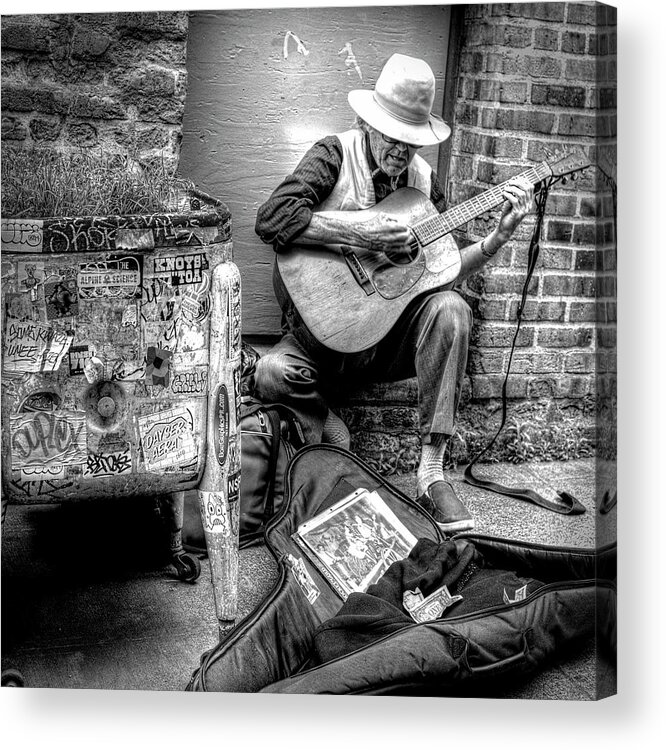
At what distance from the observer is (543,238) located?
373cm

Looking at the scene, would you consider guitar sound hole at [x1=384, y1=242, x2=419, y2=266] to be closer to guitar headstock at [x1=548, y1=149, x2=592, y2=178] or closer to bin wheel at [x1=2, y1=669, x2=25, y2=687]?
guitar headstock at [x1=548, y1=149, x2=592, y2=178]

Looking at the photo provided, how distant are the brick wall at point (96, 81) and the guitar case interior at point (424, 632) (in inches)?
50.0

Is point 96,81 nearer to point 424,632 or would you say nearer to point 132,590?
point 132,590

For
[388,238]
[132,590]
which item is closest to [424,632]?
[132,590]

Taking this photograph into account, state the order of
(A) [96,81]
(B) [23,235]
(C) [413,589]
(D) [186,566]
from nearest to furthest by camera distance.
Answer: (B) [23,235], (C) [413,589], (A) [96,81], (D) [186,566]

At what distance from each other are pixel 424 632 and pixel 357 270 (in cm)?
112

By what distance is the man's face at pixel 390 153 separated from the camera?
12.2 feet

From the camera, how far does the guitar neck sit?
12.3ft

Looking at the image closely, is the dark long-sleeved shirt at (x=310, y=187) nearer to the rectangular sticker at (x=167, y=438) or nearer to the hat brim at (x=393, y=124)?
the hat brim at (x=393, y=124)

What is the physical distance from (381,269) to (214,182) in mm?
600

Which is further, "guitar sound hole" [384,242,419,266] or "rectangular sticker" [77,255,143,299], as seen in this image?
"guitar sound hole" [384,242,419,266]

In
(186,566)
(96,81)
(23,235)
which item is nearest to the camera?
(23,235)

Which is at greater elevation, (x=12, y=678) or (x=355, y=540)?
(x=355, y=540)

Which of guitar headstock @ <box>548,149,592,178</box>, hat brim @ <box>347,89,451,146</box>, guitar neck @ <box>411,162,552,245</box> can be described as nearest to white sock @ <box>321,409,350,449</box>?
guitar neck @ <box>411,162,552,245</box>
